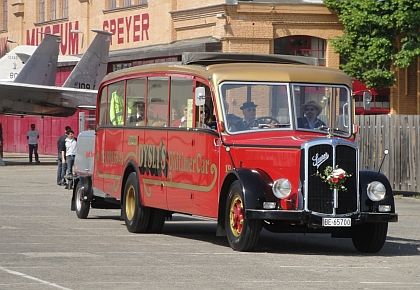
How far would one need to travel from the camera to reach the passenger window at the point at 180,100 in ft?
63.7

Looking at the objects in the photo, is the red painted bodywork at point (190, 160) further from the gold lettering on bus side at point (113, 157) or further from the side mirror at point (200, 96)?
the side mirror at point (200, 96)

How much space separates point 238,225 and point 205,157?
148 cm

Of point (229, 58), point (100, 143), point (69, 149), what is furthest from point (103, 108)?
point (69, 149)

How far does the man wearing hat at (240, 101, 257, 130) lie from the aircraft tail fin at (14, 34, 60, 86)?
4118 centimetres

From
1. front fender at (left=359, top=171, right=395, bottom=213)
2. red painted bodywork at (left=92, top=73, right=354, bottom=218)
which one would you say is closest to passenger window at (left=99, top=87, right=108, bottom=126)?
red painted bodywork at (left=92, top=73, right=354, bottom=218)

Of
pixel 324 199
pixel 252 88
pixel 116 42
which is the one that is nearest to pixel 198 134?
pixel 252 88

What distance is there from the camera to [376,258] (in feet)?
56.7

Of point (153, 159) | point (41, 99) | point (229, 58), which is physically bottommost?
point (153, 159)

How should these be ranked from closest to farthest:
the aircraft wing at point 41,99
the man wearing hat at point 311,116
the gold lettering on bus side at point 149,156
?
the man wearing hat at point 311,116
the gold lettering on bus side at point 149,156
the aircraft wing at point 41,99

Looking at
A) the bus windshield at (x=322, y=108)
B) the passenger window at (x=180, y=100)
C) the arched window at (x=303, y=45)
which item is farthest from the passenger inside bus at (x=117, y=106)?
the arched window at (x=303, y=45)

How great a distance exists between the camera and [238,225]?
17547mm

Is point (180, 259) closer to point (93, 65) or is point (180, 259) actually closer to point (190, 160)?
point (190, 160)

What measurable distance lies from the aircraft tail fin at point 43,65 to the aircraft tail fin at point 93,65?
3.43 ft

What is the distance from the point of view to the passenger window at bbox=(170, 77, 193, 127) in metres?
19.4
